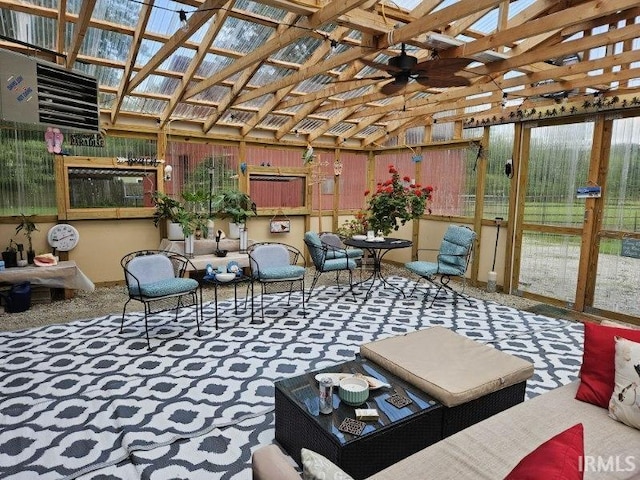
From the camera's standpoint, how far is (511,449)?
1669mm

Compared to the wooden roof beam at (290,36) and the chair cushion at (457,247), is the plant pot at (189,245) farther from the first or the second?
the chair cushion at (457,247)

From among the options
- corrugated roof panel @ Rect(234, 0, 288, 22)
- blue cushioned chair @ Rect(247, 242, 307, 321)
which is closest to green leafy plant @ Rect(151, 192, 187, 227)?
blue cushioned chair @ Rect(247, 242, 307, 321)

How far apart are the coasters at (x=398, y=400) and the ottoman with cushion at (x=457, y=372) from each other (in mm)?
140

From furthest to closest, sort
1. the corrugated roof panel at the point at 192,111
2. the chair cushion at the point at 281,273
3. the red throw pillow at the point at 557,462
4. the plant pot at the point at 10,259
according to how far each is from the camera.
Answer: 1. the corrugated roof panel at the point at 192,111
2. the plant pot at the point at 10,259
3. the chair cushion at the point at 281,273
4. the red throw pillow at the point at 557,462

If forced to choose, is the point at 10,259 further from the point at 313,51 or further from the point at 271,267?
the point at 313,51

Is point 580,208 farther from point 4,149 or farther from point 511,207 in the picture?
point 4,149

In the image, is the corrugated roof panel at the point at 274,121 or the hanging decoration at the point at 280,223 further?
the hanging decoration at the point at 280,223

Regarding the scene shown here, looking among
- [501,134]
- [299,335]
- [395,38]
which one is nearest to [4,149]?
[299,335]

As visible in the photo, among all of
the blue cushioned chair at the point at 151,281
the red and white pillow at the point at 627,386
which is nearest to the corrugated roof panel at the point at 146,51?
the blue cushioned chair at the point at 151,281

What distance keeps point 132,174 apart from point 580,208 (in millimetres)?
5828

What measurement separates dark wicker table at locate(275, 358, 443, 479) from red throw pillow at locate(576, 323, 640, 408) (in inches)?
29.3

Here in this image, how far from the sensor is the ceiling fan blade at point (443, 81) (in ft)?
10.5

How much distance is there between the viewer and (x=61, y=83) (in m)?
2.86

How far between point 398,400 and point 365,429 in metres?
0.31
